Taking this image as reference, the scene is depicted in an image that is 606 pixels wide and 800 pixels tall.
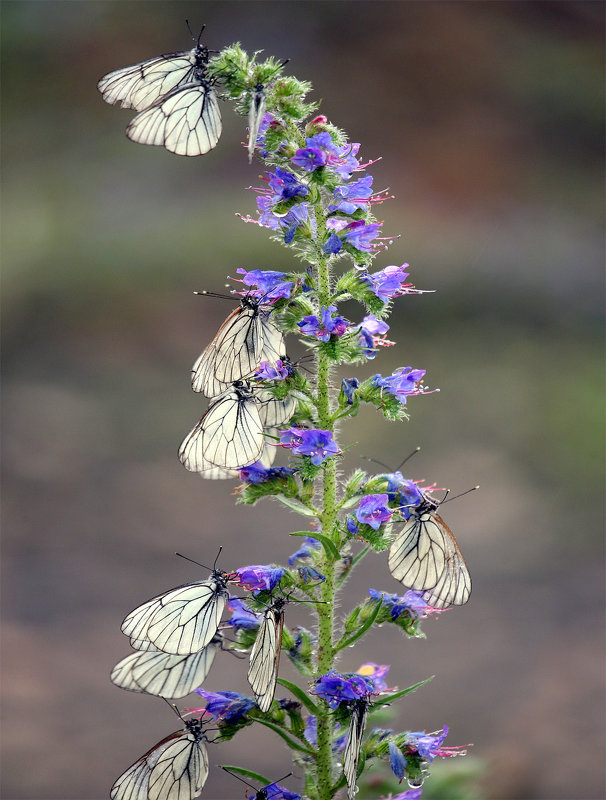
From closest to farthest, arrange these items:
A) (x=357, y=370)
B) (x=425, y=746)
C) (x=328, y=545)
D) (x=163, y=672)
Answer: (x=328, y=545) → (x=425, y=746) → (x=163, y=672) → (x=357, y=370)

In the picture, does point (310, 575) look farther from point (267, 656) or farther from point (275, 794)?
point (275, 794)

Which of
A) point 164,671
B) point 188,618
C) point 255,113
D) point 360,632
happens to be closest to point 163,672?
point 164,671

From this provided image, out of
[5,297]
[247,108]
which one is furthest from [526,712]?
[5,297]

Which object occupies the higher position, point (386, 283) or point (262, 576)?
point (386, 283)

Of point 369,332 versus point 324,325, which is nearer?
point 324,325

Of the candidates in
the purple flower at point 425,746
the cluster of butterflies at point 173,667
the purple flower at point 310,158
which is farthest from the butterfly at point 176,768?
the purple flower at point 310,158

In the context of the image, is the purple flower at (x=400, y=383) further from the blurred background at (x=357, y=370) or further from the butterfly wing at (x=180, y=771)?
the blurred background at (x=357, y=370)

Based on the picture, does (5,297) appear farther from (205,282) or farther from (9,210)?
(205,282)
